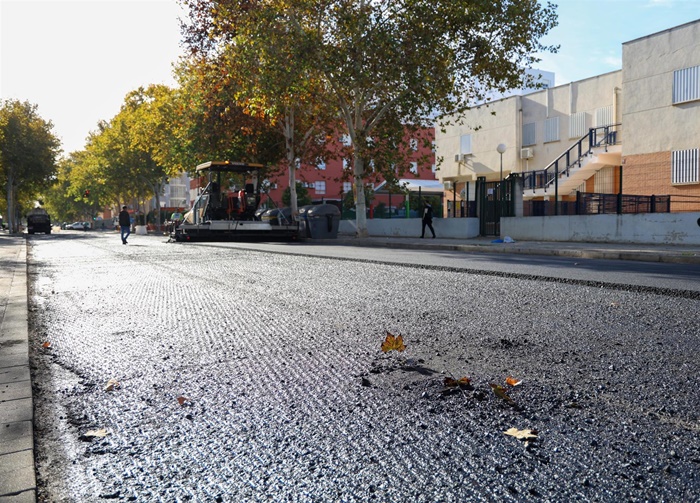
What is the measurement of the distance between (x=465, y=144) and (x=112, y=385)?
41174 millimetres

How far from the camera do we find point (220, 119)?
32.4 metres

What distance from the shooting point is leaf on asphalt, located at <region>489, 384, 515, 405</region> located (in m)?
2.96

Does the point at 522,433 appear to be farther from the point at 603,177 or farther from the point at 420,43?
the point at 603,177

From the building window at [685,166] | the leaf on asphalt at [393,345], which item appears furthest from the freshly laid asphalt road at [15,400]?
the building window at [685,166]

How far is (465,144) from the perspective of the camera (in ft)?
140

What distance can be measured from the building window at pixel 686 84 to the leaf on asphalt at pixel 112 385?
97.2ft

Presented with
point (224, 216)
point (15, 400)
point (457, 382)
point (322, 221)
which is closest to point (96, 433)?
point (15, 400)

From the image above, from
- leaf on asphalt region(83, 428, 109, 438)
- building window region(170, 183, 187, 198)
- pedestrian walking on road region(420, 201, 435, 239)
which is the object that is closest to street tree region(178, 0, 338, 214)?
pedestrian walking on road region(420, 201, 435, 239)

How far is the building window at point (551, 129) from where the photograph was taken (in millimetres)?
36406

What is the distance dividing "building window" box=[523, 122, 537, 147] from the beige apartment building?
6 cm

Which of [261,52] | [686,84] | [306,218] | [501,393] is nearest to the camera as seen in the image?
[501,393]

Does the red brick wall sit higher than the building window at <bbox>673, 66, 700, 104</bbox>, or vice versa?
the building window at <bbox>673, 66, 700, 104</bbox>

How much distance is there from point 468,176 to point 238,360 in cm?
4066

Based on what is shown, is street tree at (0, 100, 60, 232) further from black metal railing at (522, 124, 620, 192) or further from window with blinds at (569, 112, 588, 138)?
window with blinds at (569, 112, 588, 138)
